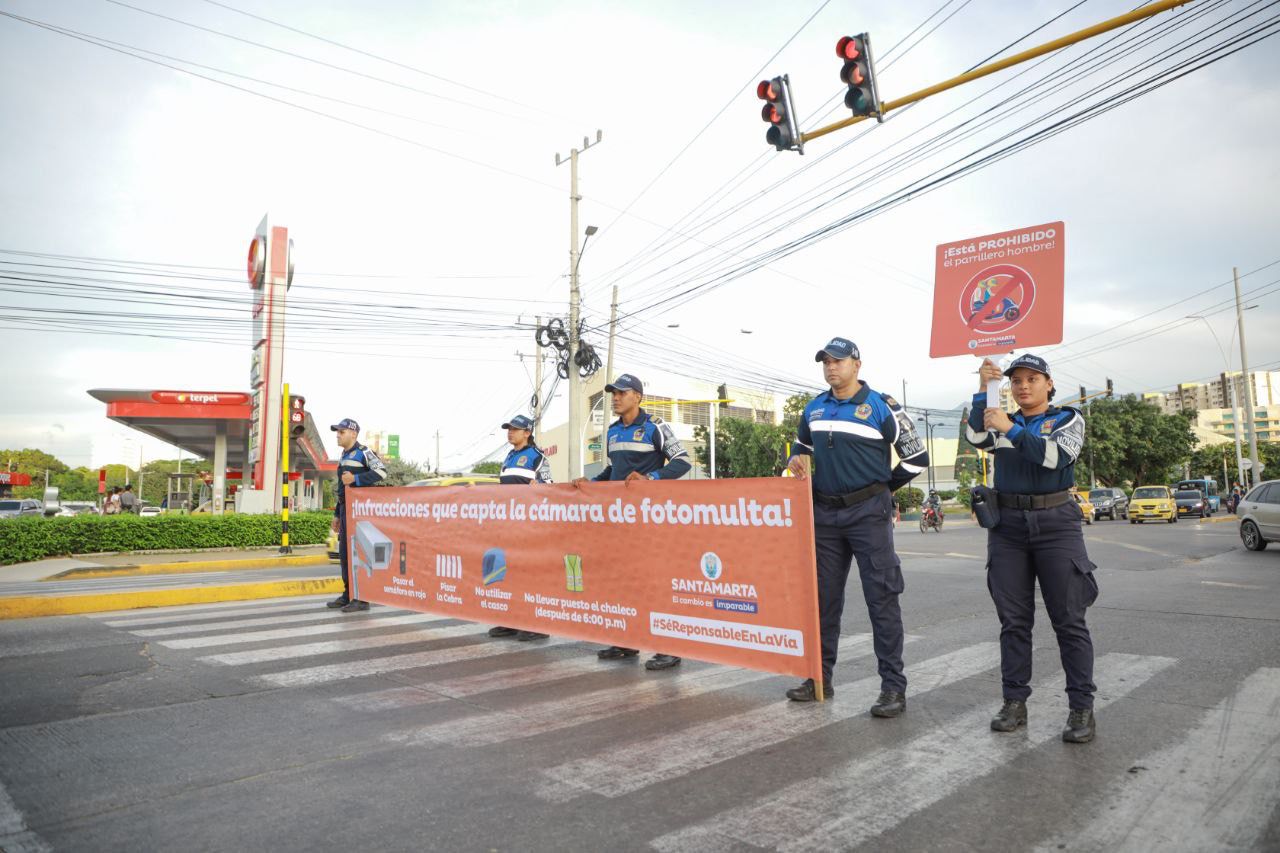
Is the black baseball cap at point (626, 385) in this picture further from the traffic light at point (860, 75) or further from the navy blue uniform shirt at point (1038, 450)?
the traffic light at point (860, 75)

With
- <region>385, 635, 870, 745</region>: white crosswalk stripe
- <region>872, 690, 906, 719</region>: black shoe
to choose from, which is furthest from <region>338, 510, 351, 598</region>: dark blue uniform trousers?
<region>872, 690, 906, 719</region>: black shoe

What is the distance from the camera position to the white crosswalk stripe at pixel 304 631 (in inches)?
266

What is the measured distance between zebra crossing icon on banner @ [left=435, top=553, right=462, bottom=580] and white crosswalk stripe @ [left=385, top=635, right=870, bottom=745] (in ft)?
7.99

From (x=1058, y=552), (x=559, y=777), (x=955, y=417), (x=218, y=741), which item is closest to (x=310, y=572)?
(x=218, y=741)

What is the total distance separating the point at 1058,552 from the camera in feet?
13.5

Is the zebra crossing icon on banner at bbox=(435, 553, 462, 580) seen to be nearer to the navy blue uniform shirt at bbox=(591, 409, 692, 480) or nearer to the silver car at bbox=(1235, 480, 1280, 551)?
A: the navy blue uniform shirt at bbox=(591, 409, 692, 480)

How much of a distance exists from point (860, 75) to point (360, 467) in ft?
22.2

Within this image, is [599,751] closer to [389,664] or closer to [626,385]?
[389,664]

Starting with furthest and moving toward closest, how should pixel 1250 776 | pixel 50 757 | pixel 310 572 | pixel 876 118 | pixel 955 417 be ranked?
1. pixel 955 417
2. pixel 310 572
3. pixel 876 118
4. pixel 50 757
5. pixel 1250 776

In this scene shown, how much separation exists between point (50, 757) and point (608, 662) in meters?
3.33

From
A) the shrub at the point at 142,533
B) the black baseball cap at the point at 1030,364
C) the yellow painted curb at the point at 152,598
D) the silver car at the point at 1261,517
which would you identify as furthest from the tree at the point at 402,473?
the black baseball cap at the point at 1030,364

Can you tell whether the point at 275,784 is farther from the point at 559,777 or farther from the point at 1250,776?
the point at 1250,776

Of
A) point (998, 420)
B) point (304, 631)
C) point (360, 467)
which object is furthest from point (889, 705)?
point (360, 467)

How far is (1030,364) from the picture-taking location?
14.3 feet
